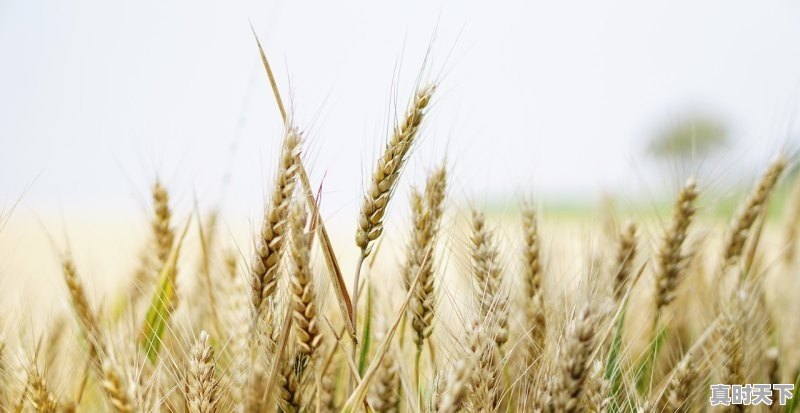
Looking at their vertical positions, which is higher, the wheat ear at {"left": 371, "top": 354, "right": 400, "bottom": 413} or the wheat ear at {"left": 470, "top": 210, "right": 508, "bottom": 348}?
the wheat ear at {"left": 470, "top": 210, "right": 508, "bottom": 348}

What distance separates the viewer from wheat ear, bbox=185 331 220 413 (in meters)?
0.77

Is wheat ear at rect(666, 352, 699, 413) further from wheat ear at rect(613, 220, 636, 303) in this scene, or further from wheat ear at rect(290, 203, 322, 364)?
wheat ear at rect(290, 203, 322, 364)

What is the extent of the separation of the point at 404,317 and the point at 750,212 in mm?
864

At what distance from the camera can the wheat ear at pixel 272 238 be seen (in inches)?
32.9

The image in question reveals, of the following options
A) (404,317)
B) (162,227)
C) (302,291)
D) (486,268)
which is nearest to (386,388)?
(404,317)

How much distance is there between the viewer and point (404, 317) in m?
1.24

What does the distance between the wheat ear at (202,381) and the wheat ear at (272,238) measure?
0.08 meters

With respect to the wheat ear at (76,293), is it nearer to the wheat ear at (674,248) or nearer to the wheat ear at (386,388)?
the wheat ear at (386,388)

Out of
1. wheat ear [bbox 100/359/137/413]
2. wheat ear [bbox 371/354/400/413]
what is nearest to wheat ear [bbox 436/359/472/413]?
wheat ear [bbox 100/359/137/413]

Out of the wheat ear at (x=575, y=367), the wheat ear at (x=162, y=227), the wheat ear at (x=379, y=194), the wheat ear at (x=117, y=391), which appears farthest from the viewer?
the wheat ear at (x=162, y=227)

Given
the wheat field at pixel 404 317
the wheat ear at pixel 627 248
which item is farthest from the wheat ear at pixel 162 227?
the wheat ear at pixel 627 248

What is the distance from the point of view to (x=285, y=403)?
2.77 ft

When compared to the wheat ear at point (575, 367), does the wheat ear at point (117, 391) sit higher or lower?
higher

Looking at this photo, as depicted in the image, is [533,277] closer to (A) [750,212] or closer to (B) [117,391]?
(A) [750,212]
